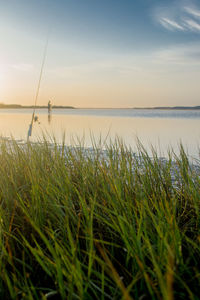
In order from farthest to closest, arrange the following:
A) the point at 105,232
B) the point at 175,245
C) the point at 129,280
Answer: the point at 105,232
the point at 129,280
the point at 175,245

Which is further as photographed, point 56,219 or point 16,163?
point 16,163

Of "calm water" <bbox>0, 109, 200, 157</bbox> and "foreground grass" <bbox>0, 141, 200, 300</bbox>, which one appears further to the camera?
"calm water" <bbox>0, 109, 200, 157</bbox>

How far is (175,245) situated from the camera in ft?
4.03

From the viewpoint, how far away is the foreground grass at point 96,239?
45.9 inches

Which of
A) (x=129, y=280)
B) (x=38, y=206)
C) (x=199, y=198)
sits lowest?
(x=129, y=280)

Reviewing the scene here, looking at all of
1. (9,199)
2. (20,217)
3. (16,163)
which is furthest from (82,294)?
(16,163)

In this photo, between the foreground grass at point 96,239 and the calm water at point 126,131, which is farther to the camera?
the calm water at point 126,131

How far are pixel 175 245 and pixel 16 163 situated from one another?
2.13m

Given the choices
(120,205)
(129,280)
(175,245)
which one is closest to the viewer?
(175,245)

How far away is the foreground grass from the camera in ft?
3.83

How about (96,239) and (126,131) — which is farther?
(126,131)

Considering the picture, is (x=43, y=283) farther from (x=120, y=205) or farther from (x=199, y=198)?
(x=199, y=198)

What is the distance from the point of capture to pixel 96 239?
1325 millimetres

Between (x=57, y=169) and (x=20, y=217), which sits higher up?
(x=57, y=169)
